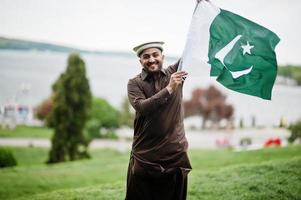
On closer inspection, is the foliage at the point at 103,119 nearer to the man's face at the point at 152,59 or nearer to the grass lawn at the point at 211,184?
the grass lawn at the point at 211,184

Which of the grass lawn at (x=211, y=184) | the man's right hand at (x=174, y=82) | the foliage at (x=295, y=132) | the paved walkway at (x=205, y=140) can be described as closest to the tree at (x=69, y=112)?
the grass lawn at (x=211, y=184)

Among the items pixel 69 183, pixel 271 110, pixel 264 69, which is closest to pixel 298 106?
pixel 271 110

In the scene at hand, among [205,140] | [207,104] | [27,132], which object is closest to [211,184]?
[27,132]

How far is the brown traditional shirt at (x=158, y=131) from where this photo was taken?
355 centimetres

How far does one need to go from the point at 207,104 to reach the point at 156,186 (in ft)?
131

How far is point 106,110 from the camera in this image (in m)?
36.0

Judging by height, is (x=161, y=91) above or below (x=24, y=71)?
below

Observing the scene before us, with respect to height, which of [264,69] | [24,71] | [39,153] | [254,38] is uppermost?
[24,71]

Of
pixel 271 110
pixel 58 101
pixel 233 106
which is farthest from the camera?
pixel 233 106

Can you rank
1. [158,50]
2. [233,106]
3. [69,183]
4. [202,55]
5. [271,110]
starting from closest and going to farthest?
[158,50] < [202,55] < [69,183] < [271,110] < [233,106]

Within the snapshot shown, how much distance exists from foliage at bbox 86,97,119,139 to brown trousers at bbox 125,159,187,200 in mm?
30061

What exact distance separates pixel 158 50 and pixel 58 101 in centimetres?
1431

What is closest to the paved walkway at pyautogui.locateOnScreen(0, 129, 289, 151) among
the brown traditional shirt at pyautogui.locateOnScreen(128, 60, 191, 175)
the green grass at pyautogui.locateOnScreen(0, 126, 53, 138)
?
the green grass at pyautogui.locateOnScreen(0, 126, 53, 138)

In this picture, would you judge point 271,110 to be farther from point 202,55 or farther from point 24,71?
point 202,55
